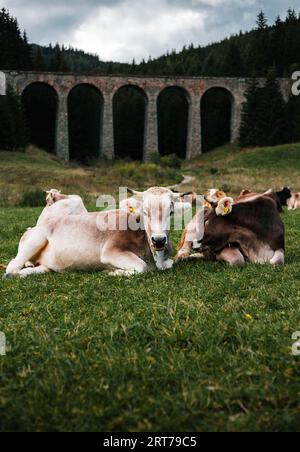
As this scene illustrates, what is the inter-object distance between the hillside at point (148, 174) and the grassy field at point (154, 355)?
17894 millimetres

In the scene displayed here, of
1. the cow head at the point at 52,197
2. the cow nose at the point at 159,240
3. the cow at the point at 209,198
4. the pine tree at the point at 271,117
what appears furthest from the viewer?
the pine tree at the point at 271,117

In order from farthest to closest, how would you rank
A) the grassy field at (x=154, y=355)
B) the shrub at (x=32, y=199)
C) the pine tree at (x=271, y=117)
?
the pine tree at (x=271, y=117)
the shrub at (x=32, y=199)
the grassy field at (x=154, y=355)

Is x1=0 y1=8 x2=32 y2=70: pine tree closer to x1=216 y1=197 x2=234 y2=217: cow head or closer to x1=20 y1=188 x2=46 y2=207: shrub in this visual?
x1=20 y1=188 x2=46 y2=207: shrub

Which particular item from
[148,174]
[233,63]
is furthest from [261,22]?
[148,174]

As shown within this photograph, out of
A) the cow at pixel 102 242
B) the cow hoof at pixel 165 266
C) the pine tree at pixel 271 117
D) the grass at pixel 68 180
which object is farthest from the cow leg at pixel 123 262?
the pine tree at pixel 271 117

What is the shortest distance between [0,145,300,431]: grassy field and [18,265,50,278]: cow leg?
980 mm

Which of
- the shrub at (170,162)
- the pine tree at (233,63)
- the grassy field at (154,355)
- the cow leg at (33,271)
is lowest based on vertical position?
the shrub at (170,162)

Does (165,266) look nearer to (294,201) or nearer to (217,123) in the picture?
(294,201)

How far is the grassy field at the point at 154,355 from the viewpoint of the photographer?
97.1 inches

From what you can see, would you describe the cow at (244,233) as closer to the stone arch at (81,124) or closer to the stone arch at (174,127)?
the stone arch at (81,124)

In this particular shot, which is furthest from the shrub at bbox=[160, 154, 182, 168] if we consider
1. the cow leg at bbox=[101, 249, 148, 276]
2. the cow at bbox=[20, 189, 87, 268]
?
the cow leg at bbox=[101, 249, 148, 276]

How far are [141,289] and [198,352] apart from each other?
6.11 feet

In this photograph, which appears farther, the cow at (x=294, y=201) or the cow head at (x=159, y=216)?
the cow at (x=294, y=201)

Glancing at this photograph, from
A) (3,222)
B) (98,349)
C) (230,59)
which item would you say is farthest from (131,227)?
(230,59)
